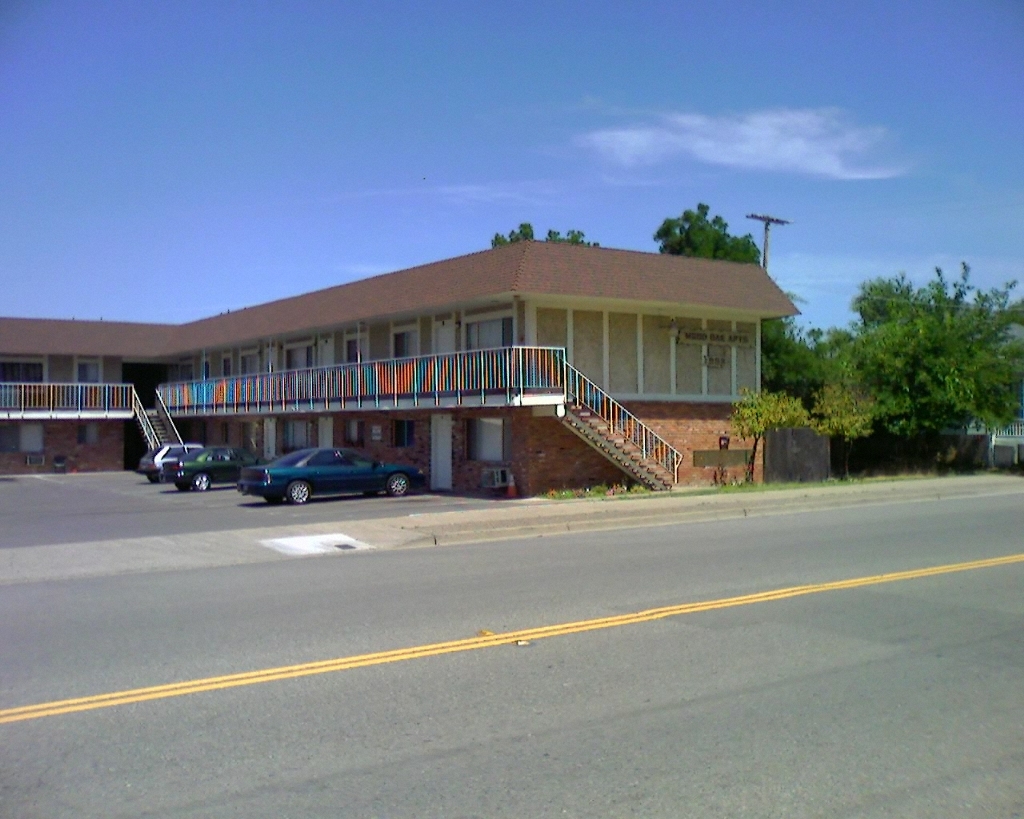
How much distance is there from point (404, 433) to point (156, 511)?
9757 mm

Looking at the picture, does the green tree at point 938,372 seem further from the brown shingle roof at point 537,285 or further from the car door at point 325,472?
the car door at point 325,472

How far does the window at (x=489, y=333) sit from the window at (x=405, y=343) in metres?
3.01

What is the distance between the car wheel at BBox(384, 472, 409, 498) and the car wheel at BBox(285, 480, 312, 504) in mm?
2403

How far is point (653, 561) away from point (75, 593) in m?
6.93

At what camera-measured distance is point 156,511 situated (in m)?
25.9

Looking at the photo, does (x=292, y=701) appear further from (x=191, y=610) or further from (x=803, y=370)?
(x=803, y=370)

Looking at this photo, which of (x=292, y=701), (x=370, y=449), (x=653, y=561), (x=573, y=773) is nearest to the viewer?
(x=573, y=773)

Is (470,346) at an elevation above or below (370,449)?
above

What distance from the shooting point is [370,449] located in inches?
1399

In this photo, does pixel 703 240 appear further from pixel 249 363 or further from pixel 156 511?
pixel 156 511

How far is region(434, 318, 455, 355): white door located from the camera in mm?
31797

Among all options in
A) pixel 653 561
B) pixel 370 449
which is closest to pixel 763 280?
pixel 370 449

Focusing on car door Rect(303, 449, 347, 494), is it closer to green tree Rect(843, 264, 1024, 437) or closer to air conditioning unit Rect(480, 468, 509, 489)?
air conditioning unit Rect(480, 468, 509, 489)

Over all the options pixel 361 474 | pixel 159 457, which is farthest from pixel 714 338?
pixel 159 457
